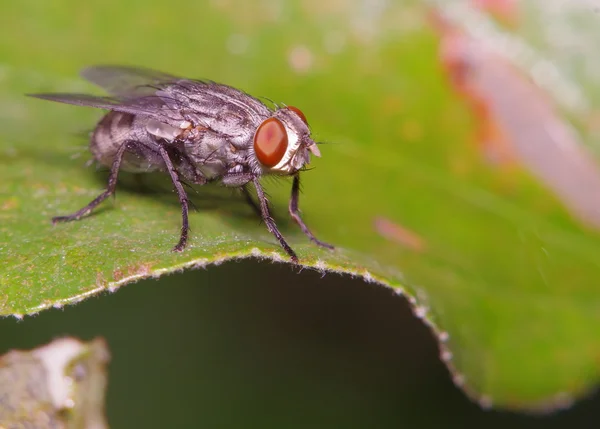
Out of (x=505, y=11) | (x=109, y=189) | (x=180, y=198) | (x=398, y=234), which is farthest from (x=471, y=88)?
(x=109, y=189)

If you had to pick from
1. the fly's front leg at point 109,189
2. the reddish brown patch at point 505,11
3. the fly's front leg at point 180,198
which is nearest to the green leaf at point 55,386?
the fly's front leg at point 109,189

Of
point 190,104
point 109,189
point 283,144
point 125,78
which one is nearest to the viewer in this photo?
point 283,144

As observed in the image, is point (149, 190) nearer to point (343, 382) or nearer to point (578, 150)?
point (343, 382)

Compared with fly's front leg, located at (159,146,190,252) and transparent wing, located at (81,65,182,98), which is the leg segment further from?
transparent wing, located at (81,65,182,98)

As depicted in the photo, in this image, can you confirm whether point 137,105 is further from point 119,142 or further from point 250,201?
point 250,201

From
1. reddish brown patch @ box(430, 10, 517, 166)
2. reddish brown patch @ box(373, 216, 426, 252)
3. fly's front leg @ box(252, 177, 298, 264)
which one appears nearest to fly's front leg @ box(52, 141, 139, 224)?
fly's front leg @ box(252, 177, 298, 264)
